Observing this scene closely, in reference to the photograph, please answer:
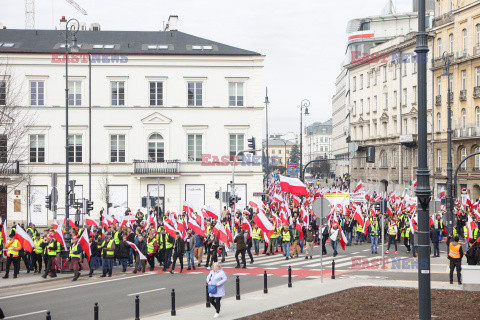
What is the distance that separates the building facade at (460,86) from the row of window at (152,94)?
69.1 ft

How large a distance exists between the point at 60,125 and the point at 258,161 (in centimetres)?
1694

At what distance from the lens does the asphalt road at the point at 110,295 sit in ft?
55.8

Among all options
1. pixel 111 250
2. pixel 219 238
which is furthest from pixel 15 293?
pixel 219 238

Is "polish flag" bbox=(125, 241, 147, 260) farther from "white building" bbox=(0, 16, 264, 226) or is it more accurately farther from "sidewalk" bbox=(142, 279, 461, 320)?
"white building" bbox=(0, 16, 264, 226)

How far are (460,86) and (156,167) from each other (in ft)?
103

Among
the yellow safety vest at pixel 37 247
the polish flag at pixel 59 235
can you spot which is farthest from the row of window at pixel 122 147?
the polish flag at pixel 59 235

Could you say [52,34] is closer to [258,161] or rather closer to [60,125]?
[60,125]

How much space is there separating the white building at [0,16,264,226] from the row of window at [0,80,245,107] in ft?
0.28

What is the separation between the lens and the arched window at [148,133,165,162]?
52844 mm

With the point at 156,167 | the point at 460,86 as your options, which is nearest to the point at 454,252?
the point at 156,167

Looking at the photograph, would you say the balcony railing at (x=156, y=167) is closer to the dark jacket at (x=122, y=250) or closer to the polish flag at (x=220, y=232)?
the polish flag at (x=220, y=232)

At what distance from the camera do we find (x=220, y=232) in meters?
25.8

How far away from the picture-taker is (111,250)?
24.0m

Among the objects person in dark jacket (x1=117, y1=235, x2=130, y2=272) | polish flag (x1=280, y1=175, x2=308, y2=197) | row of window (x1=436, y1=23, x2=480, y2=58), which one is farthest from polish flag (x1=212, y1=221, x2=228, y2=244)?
row of window (x1=436, y1=23, x2=480, y2=58)
